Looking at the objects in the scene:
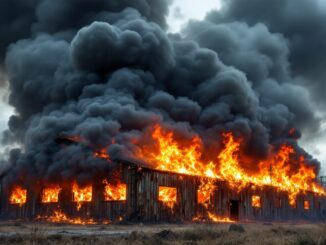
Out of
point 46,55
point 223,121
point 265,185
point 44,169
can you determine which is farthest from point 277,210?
point 46,55

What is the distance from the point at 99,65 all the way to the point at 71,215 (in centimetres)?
1676

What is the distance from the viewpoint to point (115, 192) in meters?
32.3

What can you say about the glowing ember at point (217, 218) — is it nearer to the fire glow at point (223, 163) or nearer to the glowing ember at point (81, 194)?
the fire glow at point (223, 163)

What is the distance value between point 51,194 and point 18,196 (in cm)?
438

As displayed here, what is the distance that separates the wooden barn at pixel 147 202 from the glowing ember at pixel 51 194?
257 millimetres

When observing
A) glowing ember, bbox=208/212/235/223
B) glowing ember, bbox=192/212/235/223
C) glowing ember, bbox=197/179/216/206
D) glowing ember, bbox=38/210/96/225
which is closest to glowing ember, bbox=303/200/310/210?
glowing ember, bbox=208/212/235/223

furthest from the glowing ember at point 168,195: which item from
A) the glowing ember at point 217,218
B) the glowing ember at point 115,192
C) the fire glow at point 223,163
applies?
the glowing ember at point 217,218

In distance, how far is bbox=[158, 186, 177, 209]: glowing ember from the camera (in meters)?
32.4

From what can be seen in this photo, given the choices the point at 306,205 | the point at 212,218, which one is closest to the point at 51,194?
the point at 212,218

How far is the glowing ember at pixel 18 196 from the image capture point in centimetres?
3791

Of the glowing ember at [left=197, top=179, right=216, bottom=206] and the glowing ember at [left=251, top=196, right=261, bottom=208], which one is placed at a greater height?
the glowing ember at [left=197, top=179, right=216, bottom=206]

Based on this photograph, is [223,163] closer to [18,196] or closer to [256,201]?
[256,201]

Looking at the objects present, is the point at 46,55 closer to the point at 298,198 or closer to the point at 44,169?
the point at 44,169

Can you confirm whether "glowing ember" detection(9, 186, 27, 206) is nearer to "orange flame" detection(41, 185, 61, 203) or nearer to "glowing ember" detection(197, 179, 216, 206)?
"orange flame" detection(41, 185, 61, 203)
